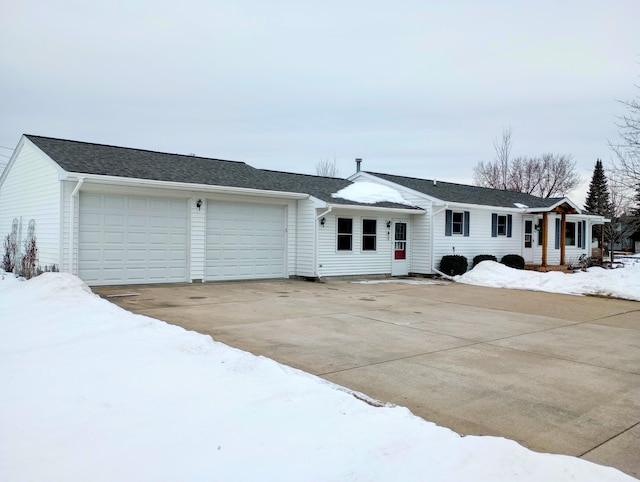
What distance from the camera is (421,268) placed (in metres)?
18.7

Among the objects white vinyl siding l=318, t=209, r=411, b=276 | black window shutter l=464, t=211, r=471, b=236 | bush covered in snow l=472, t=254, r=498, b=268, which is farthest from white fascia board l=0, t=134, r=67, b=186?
bush covered in snow l=472, t=254, r=498, b=268

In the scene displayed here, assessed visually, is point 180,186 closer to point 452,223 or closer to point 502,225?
point 452,223

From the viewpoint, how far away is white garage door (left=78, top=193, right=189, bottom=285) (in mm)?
12555

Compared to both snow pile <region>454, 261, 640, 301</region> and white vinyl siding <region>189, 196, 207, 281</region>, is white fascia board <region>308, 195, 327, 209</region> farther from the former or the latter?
snow pile <region>454, 261, 640, 301</region>

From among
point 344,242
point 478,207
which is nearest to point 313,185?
point 344,242

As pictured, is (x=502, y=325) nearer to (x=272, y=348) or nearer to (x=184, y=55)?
(x=272, y=348)

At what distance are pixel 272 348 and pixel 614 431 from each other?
3.92 metres

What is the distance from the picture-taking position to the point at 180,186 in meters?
13.6

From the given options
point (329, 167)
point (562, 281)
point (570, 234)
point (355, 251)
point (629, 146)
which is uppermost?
point (329, 167)

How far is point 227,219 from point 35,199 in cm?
526

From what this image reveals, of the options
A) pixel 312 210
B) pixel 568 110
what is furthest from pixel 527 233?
pixel 312 210

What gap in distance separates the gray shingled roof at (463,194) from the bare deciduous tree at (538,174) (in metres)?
21.7

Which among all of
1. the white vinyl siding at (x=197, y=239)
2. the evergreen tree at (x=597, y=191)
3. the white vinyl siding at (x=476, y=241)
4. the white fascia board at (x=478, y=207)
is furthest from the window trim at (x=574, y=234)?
the evergreen tree at (x=597, y=191)

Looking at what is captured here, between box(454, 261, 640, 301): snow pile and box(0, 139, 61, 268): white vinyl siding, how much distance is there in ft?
41.8
